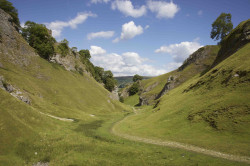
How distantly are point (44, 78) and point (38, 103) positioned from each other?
29.2 metres

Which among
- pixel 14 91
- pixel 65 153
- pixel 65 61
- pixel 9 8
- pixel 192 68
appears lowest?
pixel 65 153

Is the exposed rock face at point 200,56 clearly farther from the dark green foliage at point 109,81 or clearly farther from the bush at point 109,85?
the dark green foliage at point 109,81

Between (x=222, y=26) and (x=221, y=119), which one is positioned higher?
(x=222, y=26)

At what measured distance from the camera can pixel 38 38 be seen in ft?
305

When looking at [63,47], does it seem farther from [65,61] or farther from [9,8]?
[9,8]

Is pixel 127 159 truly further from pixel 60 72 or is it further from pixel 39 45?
pixel 39 45

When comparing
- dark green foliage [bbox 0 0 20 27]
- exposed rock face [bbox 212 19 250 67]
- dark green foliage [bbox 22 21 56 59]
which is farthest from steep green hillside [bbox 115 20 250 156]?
dark green foliage [bbox 0 0 20 27]

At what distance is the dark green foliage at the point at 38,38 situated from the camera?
3558 inches

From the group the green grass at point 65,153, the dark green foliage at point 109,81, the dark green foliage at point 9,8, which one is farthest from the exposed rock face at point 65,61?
the green grass at point 65,153

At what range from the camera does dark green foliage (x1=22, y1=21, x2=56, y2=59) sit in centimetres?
9038

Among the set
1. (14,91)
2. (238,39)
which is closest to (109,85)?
(14,91)

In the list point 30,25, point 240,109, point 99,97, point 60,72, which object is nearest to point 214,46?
point 99,97

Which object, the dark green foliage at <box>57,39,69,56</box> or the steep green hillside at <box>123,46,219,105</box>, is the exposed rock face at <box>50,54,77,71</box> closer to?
the dark green foliage at <box>57,39,69,56</box>

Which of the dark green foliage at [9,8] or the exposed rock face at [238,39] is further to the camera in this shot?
the dark green foliage at [9,8]
